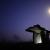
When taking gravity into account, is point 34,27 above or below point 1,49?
above

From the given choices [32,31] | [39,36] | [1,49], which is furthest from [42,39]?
[1,49]

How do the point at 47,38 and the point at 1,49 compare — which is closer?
the point at 1,49

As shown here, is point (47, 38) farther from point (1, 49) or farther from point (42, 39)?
point (1, 49)

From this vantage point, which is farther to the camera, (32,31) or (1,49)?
Answer: (32,31)

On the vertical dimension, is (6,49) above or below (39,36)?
below

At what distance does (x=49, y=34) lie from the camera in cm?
2661

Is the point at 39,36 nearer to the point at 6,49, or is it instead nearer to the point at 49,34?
the point at 49,34

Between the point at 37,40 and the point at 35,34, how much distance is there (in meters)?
1.38

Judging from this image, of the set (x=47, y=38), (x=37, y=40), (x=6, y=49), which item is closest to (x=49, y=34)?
(x=47, y=38)

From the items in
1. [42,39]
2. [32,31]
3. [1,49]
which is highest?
[32,31]

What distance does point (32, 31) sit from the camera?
2852cm

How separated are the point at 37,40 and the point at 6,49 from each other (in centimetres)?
1458

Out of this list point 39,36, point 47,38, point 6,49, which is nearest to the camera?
point 6,49

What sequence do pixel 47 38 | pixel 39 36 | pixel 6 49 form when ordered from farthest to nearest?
1. pixel 39 36
2. pixel 47 38
3. pixel 6 49
